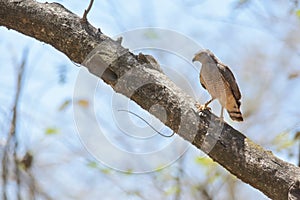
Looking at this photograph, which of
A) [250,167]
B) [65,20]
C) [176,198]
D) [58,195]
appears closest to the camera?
[250,167]

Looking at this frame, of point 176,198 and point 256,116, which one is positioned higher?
point 256,116

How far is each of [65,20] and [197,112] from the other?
1.62 ft

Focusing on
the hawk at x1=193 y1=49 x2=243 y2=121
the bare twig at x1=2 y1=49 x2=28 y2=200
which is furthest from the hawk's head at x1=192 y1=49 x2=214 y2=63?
the bare twig at x1=2 y1=49 x2=28 y2=200

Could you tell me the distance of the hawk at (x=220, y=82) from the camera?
1.75m

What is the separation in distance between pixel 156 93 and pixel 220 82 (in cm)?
33

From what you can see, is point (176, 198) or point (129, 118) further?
point (176, 198)

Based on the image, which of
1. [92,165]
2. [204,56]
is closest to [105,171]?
[92,165]

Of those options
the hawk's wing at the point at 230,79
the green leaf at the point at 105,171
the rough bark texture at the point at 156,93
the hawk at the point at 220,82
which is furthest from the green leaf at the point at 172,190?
the rough bark texture at the point at 156,93

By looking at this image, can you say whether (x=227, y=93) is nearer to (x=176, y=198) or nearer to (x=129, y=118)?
(x=129, y=118)

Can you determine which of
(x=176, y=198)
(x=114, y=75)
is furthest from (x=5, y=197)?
(x=176, y=198)

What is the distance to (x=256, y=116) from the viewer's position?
368cm

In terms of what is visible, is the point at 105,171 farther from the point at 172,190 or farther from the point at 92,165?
the point at 172,190

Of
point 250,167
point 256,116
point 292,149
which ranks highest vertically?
point 256,116

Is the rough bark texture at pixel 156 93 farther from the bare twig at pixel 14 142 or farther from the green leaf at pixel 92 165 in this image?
the green leaf at pixel 92 165
